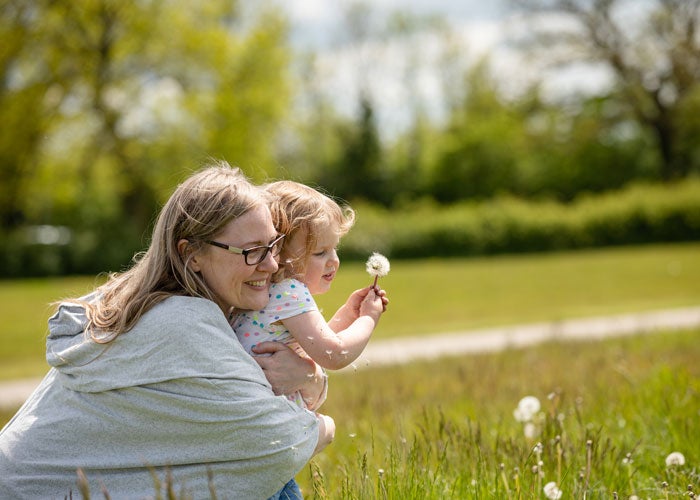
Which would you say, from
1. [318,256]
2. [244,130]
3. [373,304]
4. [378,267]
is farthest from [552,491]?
[244,130]

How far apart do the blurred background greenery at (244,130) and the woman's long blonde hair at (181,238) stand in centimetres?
1812

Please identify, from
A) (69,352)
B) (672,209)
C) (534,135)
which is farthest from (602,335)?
(534,135)

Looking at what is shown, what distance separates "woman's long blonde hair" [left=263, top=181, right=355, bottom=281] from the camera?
3061mm

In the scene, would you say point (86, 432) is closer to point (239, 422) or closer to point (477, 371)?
point (239, 422)

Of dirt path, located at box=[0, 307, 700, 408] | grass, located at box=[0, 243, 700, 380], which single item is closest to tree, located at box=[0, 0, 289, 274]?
grass, located at box=[0, 243, 700, 380]

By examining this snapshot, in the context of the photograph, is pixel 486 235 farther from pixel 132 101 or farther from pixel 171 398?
pixel 171 398

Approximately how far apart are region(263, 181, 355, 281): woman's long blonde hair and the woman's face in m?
0.19

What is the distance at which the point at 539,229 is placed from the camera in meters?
32.1

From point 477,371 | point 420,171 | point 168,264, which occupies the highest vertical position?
point 168,264

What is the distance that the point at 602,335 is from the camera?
10.3 m

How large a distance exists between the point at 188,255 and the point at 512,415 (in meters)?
2.82

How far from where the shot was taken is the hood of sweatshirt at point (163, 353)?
252 centimetres

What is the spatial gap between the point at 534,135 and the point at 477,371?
138ft

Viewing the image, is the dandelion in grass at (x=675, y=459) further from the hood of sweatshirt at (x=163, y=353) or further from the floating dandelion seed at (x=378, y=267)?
the hood of sweatshirt at (x=163, y=353)
